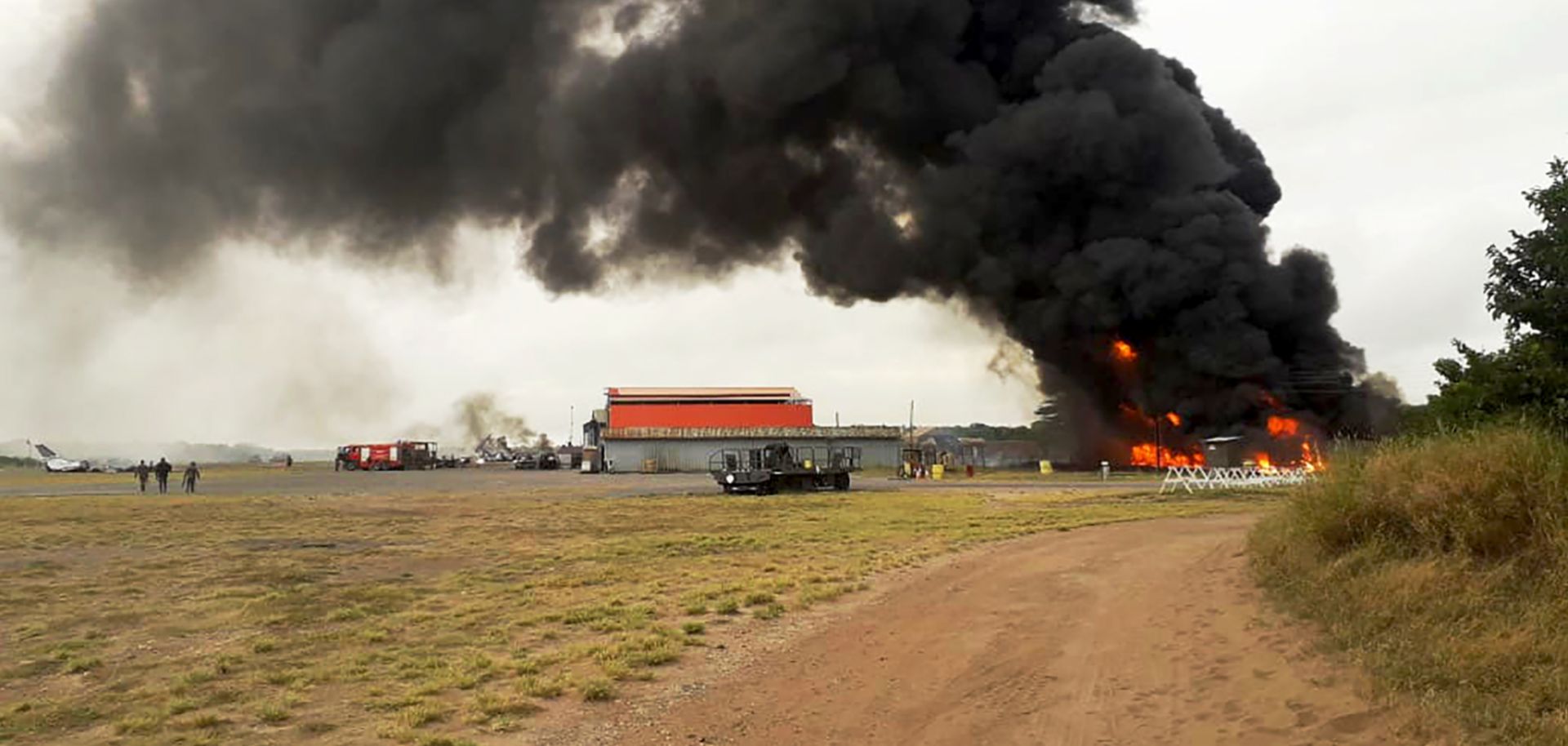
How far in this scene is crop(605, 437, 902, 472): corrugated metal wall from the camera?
67062mm

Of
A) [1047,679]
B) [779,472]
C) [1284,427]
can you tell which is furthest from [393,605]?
[1284,427]

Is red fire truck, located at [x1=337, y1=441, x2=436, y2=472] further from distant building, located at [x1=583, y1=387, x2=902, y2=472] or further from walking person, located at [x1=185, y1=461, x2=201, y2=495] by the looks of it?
walking person, located at [x1=185, y1=461, x2=201, y2=495]

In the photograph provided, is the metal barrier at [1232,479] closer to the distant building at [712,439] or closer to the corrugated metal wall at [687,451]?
the distant building at [712,439]

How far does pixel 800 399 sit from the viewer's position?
82.2 metres

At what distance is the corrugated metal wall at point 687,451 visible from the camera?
67062 mm

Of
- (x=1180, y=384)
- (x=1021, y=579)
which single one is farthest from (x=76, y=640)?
(x=1180, y=384)

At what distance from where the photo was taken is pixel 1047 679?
759cm

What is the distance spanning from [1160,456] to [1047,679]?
41111 mm

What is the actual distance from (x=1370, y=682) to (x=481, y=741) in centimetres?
565

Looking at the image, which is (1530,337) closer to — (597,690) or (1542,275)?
(1542,275)

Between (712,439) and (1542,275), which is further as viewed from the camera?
(712,439)

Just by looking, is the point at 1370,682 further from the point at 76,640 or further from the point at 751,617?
the point at 76,640

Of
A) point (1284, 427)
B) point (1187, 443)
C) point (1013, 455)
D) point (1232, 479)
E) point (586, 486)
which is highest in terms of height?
point (1284, 427)

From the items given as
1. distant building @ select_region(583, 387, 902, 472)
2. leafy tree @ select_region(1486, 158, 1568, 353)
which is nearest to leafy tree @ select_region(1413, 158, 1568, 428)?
leafy tree @ select_region(1486, 158, 1568, 353)
